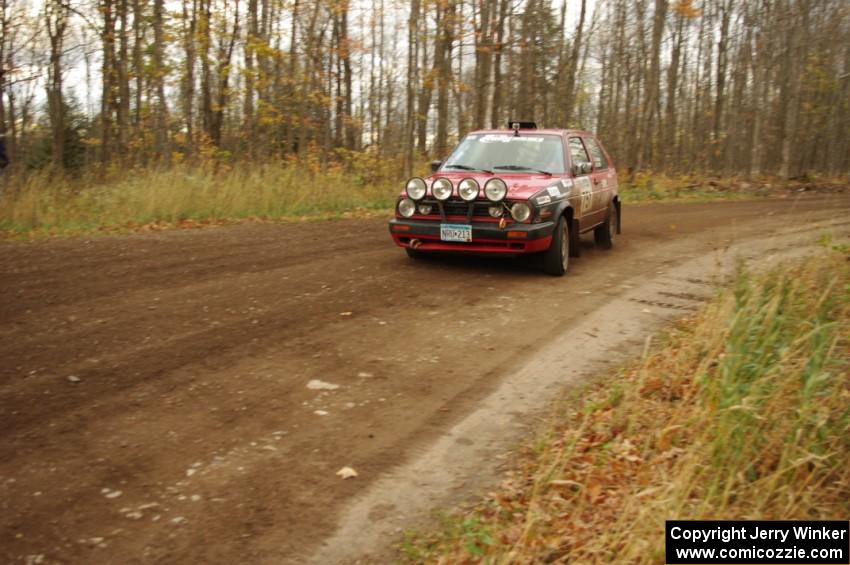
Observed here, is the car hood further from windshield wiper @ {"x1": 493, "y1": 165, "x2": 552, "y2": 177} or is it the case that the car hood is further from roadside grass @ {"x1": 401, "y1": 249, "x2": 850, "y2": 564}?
roadside grass @ {"x1": 401, "y1": 249, "x2": 850, "y2": 564}

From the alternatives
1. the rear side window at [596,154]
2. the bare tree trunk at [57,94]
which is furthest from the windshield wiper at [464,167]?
the bare tree trunk at [57,94]

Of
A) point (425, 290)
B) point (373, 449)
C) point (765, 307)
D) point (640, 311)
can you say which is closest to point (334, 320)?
point (425, 290)

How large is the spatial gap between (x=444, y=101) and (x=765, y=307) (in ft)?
67.4

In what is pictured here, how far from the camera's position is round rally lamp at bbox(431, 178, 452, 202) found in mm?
8596

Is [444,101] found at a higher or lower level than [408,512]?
higher

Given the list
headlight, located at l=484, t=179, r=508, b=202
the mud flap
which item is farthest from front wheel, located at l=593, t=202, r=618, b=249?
headlight, located at l=484, t=179, r=508, b=202

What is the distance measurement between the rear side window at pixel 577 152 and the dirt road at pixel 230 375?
1407 mm

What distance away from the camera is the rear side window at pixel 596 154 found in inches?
425

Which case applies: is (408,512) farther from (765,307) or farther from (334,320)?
(334,320)

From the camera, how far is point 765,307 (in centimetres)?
477

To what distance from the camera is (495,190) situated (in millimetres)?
8430

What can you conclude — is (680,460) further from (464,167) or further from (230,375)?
(464,167)

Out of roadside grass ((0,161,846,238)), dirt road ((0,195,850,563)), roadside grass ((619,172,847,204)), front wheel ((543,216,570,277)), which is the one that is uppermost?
roadside grass ((619,172,847,204))

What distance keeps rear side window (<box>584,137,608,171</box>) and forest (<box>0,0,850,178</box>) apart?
842cm
